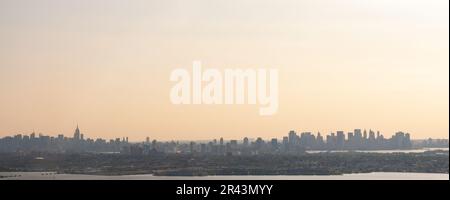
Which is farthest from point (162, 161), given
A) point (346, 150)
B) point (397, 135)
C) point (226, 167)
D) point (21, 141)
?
point (397, 135)

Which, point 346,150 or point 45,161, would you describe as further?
point 346,150

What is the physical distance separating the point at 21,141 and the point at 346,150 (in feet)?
25.6

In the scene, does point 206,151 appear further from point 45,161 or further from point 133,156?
point 45,161
